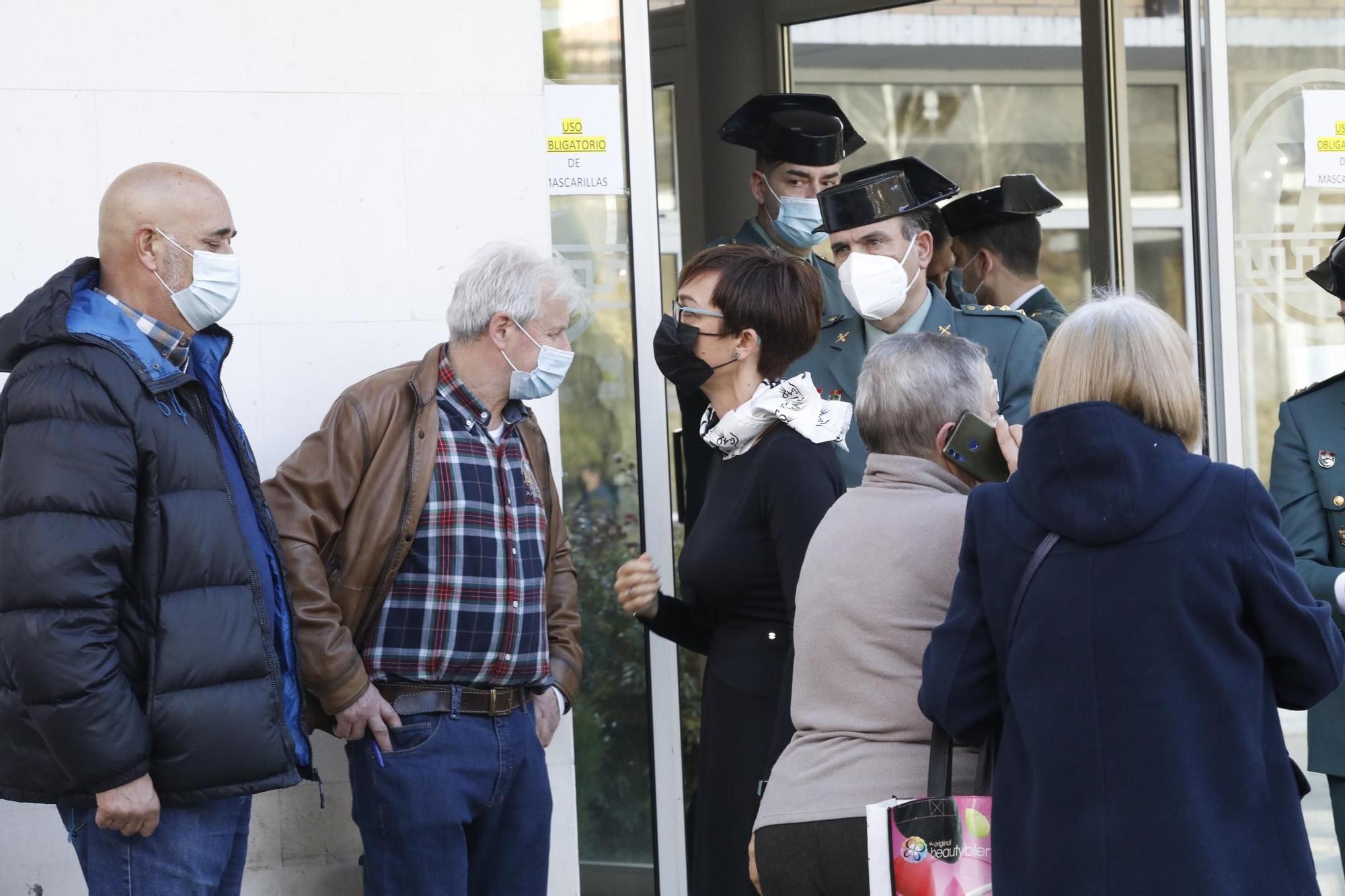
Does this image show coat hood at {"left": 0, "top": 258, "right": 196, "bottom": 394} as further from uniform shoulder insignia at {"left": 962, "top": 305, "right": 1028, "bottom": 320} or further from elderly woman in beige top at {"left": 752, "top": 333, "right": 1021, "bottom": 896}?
uniform shoulder insignia at {"left": 962, "top": 305, "right": 1028, "bottom": 320}

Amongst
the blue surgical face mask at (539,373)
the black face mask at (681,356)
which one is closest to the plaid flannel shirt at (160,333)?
the blue surgical face mask at (539,373)

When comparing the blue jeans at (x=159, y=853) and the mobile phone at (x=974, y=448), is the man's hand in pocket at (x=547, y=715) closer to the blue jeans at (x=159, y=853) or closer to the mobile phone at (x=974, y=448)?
the blue jeans at (x=159, y=853)

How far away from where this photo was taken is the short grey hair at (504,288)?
3166mm

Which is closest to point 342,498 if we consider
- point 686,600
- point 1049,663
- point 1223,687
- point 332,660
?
point 332,660

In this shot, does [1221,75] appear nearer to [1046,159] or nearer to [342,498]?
[342,498]

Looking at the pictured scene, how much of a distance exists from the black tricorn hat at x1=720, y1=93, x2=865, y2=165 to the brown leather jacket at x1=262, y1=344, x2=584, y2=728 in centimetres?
137

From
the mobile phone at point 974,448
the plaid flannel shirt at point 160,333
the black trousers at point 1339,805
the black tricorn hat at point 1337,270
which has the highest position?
the black tricorn hat at point 1337,270

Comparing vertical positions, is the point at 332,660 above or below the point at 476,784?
above

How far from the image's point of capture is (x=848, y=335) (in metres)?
3.78

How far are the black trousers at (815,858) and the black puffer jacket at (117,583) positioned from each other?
0.87 m

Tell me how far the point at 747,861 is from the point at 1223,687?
1.18 metres

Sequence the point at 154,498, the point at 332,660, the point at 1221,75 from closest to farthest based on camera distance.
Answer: the point at 154,498
the point at 332,660
the point at 1221,75

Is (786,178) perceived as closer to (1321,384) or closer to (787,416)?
(787,416)

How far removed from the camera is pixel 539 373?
318cm
